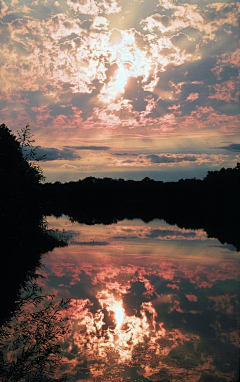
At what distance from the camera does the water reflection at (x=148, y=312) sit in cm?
1742

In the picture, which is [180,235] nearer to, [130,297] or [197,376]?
[130,297]

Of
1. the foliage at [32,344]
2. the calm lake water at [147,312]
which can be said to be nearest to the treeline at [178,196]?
the calm lake water at [147,312]

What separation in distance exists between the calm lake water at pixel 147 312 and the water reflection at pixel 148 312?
4cm

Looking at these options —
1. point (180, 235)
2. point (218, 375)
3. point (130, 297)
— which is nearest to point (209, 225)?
point (180, 235)

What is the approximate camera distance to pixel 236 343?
19938 millimetres

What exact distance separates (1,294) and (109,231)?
153ft

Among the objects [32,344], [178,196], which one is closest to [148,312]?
[32,344]

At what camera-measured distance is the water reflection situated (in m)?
17.4

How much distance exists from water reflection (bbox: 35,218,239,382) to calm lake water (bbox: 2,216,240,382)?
0.04 m

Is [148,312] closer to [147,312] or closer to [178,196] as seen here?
[147,312]

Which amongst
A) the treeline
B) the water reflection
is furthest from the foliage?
the treeline

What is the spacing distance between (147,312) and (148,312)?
6cm

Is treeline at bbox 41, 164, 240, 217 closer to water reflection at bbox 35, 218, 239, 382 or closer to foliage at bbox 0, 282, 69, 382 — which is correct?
water reflection at bbox 35, 218, 239, 382

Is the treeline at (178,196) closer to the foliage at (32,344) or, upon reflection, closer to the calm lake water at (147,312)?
the calm lake water at (147,312)
